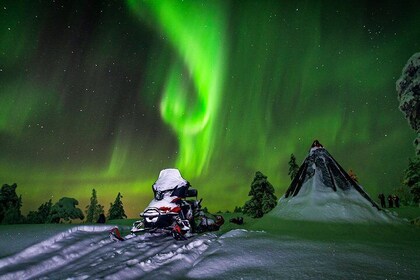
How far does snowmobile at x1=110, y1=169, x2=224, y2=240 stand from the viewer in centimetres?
624

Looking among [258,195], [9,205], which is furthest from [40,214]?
[258,195]

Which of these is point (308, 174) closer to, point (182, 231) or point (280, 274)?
point (182, 231)

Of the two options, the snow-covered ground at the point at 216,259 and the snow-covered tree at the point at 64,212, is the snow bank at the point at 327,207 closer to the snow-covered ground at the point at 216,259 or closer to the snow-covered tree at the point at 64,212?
the snow-covered ground at the point at 216,259

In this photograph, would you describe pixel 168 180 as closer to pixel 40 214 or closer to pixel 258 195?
pixel 258 195

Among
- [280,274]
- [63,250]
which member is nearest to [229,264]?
[280,274]

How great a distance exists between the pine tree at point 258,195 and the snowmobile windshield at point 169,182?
97.0 feet

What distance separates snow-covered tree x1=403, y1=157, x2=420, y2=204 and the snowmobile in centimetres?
1521

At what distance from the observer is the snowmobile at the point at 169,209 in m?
6.24

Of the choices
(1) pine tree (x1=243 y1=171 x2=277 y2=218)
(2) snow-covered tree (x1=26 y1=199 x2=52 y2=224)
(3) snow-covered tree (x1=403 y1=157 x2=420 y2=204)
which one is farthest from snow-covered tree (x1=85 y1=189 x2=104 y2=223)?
(3) snow-covered tree (x1=403 y1=157 x2=420 y2=204)

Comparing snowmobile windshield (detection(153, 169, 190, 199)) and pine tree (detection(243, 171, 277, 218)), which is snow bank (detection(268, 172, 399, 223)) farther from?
pine tree (detection(243, 171, 277, 218))

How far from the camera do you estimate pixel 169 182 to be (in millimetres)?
7113

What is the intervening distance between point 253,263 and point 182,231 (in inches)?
118

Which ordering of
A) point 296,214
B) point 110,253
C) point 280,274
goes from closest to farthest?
point 280,274 → point 110,253 → point 296,214

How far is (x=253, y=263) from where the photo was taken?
140 inches
